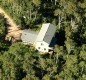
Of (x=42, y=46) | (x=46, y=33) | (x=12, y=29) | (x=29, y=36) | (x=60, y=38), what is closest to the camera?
(x=42, y=46)

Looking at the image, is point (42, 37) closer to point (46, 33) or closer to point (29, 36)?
point (46, 33)

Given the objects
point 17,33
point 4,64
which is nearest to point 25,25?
point 17,33

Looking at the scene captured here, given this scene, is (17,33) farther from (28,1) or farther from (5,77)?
(5,77)

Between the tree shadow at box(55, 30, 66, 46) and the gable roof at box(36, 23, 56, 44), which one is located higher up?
the gable roof at box(36, 23, 56, 44)

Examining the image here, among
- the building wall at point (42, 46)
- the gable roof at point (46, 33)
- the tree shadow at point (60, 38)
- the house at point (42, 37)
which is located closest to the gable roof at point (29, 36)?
the house at point (42, 37)

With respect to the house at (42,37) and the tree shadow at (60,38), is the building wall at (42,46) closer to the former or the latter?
the house at (42,37)

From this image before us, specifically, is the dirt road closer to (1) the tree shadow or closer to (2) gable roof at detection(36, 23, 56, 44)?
(2) gable roof at detection(36, 23, 56, 44)

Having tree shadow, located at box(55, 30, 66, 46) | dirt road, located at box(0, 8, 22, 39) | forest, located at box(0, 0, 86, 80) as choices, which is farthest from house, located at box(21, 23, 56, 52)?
dirt road, located at box(0, 8, 22, 39)

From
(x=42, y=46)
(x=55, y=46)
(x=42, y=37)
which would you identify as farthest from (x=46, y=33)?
(x=55, y=46)

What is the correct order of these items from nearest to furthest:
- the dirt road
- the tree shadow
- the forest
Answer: the forest
the tree shadow
the dirt road
